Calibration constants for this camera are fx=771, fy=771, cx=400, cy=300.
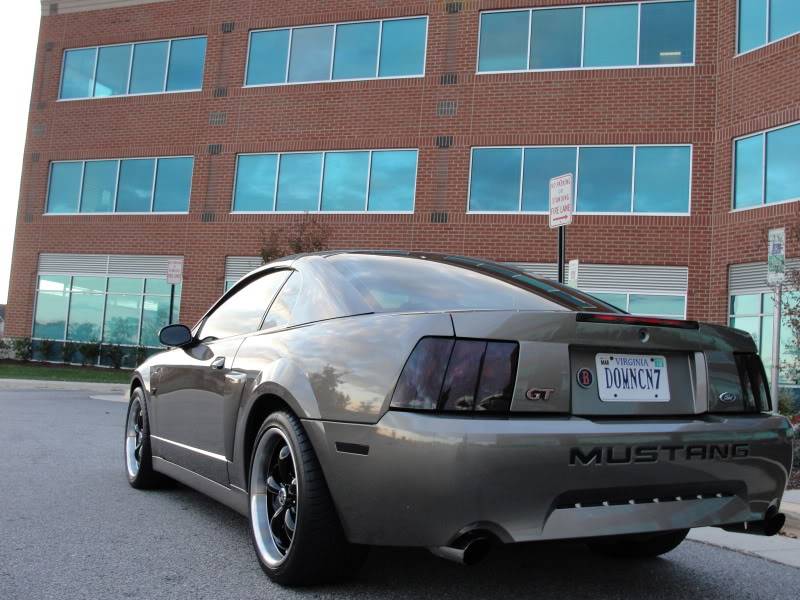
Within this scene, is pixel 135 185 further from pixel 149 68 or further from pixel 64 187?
pixel 149 68

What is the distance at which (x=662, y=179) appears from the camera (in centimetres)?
1780

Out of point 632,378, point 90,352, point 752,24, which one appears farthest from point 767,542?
point 90,352

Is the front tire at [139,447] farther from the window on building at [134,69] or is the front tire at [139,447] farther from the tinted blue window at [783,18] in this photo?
the window on building at [134,69]

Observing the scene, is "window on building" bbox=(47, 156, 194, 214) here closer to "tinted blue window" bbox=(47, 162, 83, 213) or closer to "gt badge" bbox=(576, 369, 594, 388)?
"tinted blue window" bbox=(47, 162, 83, 213)

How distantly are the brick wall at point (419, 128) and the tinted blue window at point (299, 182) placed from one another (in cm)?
38

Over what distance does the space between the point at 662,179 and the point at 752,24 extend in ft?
12.4

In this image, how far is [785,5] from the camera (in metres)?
16.1

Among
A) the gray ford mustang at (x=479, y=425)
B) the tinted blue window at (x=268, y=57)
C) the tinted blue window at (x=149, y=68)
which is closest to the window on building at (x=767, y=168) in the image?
the tinted blue window at (x=268, y=57)

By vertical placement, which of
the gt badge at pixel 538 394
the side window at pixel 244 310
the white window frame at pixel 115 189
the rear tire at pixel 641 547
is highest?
the white window frame at pixel 115 189

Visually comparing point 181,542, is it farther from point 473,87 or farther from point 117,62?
point 117,62

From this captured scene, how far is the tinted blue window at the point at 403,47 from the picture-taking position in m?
20.2

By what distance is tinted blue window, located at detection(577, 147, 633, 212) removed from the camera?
1800cm

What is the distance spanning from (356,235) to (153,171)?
7174mm

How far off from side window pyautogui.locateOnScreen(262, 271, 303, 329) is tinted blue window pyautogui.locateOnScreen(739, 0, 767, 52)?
1614 centimetres
